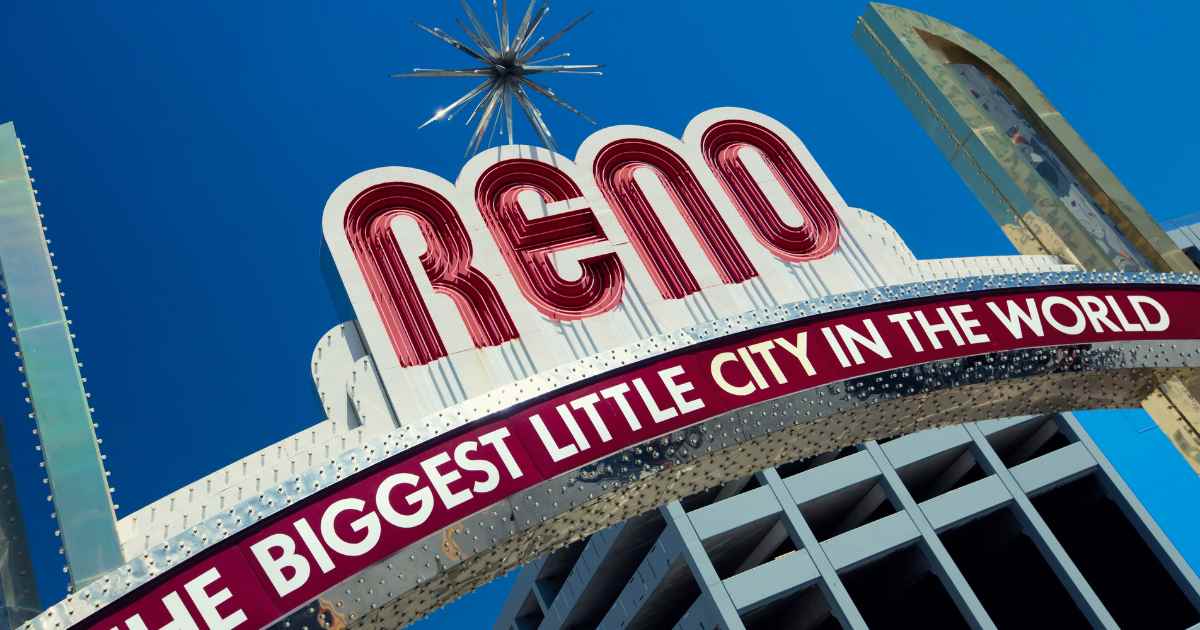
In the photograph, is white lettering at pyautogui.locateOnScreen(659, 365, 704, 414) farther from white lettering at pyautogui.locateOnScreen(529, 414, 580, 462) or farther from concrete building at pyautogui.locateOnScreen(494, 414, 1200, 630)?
concrete building at pyautogui.locateOnScreen(494, 414, 1200, 630)

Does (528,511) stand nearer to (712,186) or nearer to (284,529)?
(284,529)

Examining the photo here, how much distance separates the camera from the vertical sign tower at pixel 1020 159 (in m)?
10.9

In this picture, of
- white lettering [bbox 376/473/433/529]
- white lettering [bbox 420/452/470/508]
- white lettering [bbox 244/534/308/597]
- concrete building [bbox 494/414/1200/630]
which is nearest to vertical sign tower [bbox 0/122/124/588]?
white lettering [bbox 244/534/308/597]

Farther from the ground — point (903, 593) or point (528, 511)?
point (903, 593)

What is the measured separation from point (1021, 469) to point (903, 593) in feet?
14.1

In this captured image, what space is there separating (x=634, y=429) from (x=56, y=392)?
3422 mm

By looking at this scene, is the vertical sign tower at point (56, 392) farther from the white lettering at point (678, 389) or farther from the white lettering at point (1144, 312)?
the white lettering at point (1144, 312)

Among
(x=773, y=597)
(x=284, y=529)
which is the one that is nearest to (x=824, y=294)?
(x=284, y=529)

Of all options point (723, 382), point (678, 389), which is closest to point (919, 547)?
point (723, 382)

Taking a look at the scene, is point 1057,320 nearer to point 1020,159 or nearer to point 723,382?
point 1020,159

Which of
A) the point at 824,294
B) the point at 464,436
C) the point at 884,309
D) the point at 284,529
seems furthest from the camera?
the point at 824,294

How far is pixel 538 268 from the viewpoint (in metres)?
8.54

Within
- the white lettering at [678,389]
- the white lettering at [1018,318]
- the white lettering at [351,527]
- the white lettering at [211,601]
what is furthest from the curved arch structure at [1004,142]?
the white lettering at [211,601]

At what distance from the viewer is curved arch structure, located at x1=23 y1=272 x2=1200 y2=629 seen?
19.7 ft
